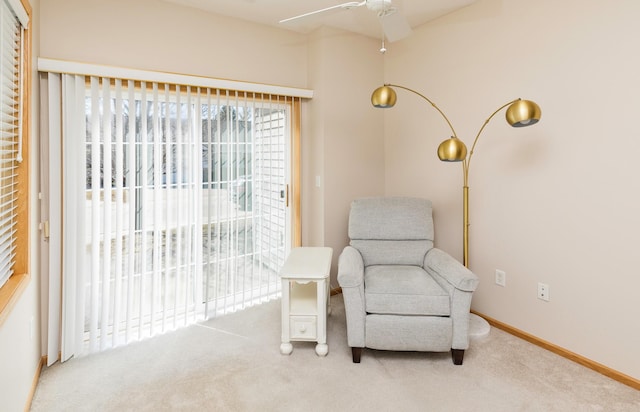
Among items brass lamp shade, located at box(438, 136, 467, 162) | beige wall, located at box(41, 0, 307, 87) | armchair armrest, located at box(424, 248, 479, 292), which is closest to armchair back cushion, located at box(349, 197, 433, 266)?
armchair armrest, located at box(424, 248, 479, 292)

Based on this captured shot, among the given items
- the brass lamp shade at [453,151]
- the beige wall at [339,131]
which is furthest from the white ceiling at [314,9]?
the brass lamp shade at [453,151]

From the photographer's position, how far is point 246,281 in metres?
3.19

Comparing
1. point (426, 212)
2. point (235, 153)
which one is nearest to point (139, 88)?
point (235, 153)

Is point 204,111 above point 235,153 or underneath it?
above

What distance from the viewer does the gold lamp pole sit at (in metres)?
2.03

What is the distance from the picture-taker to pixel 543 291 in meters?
2.49

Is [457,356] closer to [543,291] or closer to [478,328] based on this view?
[478,328]

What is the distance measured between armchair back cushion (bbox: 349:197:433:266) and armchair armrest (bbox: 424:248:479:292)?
0.15 m

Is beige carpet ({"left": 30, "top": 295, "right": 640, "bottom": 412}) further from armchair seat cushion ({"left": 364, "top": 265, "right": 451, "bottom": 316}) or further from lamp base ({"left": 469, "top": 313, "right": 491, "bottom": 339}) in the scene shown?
armchair seat cushion ({"left": 364, "top": 265, "right": 451, "bottom": 316})

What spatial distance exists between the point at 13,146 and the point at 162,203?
38.4 inches

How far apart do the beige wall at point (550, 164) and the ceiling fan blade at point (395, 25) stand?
0.97 meters

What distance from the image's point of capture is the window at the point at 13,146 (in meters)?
1.64

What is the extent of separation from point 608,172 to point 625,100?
1.35ft

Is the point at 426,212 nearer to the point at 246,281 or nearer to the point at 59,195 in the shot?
the point at 246,281
